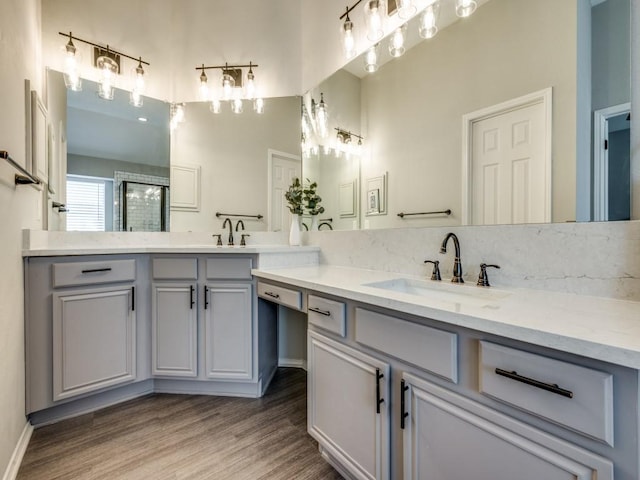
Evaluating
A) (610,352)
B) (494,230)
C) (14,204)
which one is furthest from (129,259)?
(610,352)

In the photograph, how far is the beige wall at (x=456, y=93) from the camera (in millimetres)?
1070

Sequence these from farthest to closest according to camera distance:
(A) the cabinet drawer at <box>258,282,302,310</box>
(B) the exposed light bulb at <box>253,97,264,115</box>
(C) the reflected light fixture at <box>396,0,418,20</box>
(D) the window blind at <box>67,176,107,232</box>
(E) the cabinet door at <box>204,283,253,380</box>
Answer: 1. (B) the exposed light bulb at <box>253,97,264,115</box>
2. (D) the window blind at <box>67,176,107,232</box>
3. (E) the cabinet door at <box>204,283,253,380</box>
4. (C) the reflected light fixture at <box>396,0,418,20</box>
5. (A) the cabinet drawer at <box>258,282,302,310</box>

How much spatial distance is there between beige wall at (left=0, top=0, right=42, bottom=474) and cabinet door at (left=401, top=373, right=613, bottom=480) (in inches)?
63.4

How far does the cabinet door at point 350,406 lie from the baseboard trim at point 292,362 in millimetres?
1039

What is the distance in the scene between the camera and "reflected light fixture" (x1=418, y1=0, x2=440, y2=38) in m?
1.47

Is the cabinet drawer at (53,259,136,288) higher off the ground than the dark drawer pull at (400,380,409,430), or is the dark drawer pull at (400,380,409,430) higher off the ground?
the cabinet drawer at (53,259,136,288)

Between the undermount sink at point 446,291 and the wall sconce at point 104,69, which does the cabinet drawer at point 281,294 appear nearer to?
the undermount sink at point 446,291

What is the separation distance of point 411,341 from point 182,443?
4.39 feet

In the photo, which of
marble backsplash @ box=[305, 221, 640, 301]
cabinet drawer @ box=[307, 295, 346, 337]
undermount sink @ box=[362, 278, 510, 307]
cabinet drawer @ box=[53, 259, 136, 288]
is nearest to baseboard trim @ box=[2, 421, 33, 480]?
cabinet drawer @ box=[53, 259, 136, 288]

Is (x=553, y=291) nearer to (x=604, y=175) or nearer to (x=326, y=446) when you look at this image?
(x=604, y=175)

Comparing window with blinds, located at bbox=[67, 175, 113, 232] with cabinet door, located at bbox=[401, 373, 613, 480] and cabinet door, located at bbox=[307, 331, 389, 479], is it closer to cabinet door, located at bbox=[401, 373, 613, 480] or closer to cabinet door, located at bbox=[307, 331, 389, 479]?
cabinet door, located at bbox=[307, 331, 389, 479]

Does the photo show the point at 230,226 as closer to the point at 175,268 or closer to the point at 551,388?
the point at 175,268

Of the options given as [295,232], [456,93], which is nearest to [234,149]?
[295,232]

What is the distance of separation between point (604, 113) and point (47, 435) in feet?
9.30
